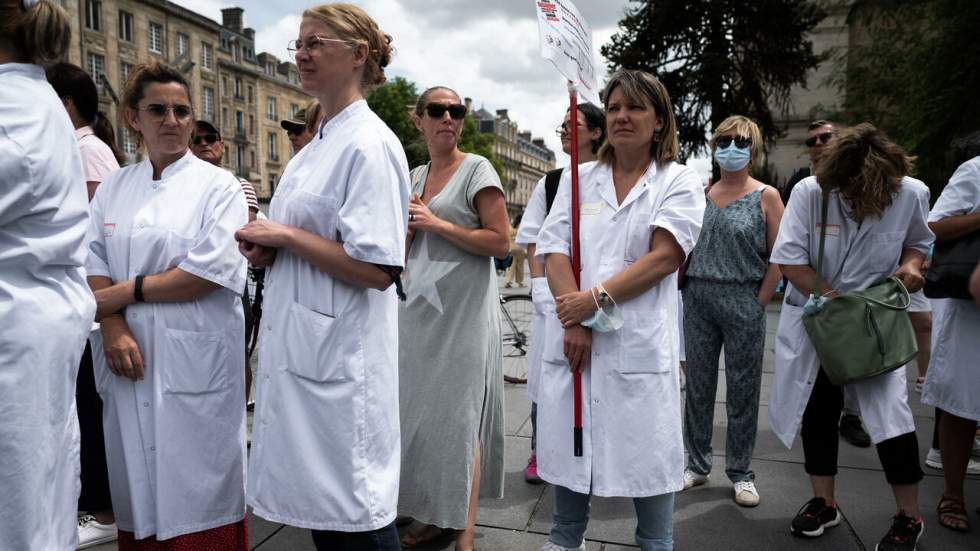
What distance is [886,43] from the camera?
16.9 meters

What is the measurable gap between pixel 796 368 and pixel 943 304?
1.10 metres

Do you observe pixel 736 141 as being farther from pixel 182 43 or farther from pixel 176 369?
pixel 182 43

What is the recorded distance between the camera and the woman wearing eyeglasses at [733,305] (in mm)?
4090

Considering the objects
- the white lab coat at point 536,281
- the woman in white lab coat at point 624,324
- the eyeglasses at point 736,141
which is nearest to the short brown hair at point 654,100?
the woman in white lab coat at point 624,324

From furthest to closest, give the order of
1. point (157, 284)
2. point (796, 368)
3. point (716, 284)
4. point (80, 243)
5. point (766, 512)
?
1. point (716, 284)
2. point (766, 512)
3. point (796, 368)
4. point (157, 284)
5. point (80, 243)

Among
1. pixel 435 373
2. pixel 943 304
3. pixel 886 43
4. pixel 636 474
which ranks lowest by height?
pixel 636 474

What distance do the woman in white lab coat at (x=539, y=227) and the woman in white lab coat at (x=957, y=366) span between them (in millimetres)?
1909

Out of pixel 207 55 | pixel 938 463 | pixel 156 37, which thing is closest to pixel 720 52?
pixel 938 463

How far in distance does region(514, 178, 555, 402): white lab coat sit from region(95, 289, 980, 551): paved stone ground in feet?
2.33

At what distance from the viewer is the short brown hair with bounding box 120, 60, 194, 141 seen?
284cm

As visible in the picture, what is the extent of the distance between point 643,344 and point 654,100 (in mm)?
966

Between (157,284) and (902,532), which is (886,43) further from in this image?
(157,284)

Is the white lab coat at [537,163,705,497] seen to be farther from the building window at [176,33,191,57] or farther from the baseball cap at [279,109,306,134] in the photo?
the building window at [176,33,191,57]

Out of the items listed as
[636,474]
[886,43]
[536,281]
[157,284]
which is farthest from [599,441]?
[886,43]
